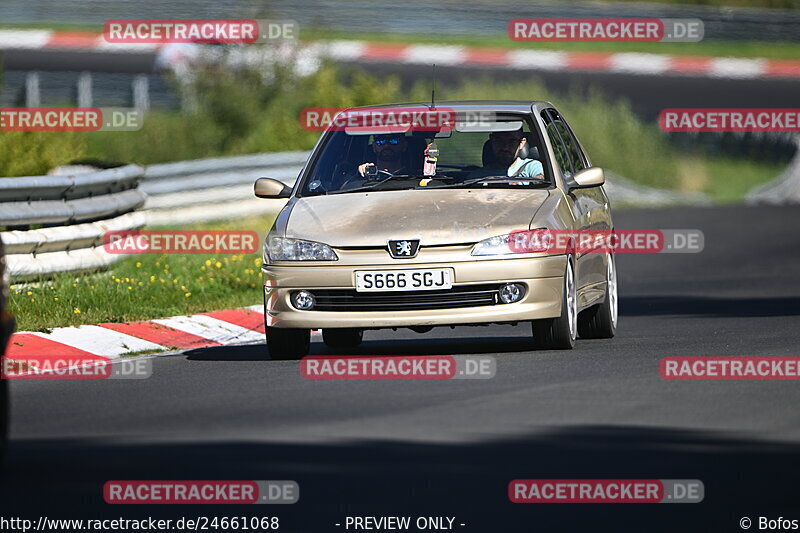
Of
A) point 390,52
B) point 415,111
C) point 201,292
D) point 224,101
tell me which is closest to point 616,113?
point 224,101

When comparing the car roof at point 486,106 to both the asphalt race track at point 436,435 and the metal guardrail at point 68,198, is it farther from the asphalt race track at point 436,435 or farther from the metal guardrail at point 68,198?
the metal guardrail at point 68,198

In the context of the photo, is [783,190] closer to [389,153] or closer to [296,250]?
[389,153]

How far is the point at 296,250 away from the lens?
1186 centimetres

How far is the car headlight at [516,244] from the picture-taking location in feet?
38.0

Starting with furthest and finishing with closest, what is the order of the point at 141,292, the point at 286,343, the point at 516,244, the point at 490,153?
the point at 141,292
the point at 490,153
the point at 286,343
the point at 516,244

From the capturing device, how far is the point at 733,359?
37.3 ft

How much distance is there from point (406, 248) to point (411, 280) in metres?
0.20

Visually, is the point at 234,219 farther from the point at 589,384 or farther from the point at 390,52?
the point at 390,52

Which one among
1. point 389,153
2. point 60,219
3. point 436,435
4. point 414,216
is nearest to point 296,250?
point 414,216

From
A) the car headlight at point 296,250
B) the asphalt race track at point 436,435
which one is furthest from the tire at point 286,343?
the car headlight at point 296,250

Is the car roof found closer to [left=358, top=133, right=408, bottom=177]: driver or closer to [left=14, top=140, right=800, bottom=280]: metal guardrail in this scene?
[left=358, top=133, right=408, bottom=177]: driver

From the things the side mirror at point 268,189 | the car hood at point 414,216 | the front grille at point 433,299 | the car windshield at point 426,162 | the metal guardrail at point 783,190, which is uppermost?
the car windshield at point 426,162

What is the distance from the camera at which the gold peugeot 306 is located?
11.6 metres

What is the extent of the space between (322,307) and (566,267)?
153 cm
